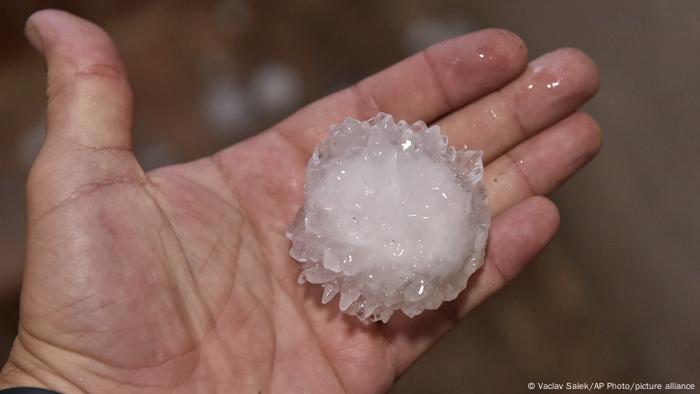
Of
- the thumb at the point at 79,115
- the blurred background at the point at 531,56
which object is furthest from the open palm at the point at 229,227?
the blurred background at the point at 531,56

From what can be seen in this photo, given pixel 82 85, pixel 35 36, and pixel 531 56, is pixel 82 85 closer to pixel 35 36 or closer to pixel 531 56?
pixel 35 36

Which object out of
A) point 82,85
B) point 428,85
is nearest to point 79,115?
point 82,85

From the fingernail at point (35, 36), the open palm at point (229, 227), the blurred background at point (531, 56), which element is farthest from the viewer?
the blurred background at point (531, 56)

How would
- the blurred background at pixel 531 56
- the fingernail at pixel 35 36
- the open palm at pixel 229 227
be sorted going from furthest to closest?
the blurred background at pixel 531 56 → the fingernail at pixel 35 36 → the open palm at pixel 229 227

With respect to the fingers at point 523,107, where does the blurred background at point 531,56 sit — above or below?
below

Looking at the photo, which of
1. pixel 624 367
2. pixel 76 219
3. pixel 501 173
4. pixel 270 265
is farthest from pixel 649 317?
pixel 76 219

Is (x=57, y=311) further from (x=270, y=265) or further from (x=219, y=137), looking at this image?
(x=219, y=137)

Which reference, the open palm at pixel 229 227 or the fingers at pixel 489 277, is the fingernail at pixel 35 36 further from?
the fingers at pixel 489 277
